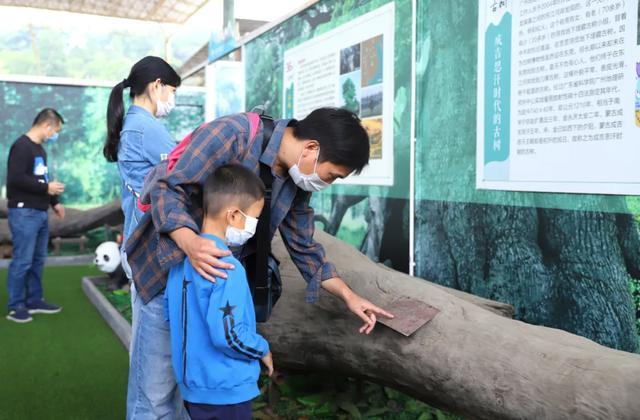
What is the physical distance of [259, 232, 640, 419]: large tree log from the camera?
1.72 metres

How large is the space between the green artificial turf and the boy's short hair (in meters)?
1.97

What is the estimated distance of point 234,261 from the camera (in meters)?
1.76

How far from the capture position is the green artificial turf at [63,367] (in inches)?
132

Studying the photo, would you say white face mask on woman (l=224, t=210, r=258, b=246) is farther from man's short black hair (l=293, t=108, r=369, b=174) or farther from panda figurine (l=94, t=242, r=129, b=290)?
panda figurine (l=94, t=242, r=129, b=290)

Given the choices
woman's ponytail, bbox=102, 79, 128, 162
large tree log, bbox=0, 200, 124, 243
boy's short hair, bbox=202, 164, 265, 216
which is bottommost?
large tree log, bbox=0, 200, 124, 243

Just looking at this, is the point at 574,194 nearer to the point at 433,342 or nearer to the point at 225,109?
the point at 433,342

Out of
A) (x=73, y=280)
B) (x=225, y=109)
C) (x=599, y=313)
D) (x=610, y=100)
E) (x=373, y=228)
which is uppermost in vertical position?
(x=225, y=109)

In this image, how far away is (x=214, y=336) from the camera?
67.0 inches

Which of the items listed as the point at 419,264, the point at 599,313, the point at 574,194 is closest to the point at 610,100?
the point at 574,194

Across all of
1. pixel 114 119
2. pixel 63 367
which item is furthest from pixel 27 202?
pixel 114 119

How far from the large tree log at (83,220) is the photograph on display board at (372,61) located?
5835mm

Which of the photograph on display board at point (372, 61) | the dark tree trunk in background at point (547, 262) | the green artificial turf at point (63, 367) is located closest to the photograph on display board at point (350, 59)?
the photograph on display board at point (372, 61)

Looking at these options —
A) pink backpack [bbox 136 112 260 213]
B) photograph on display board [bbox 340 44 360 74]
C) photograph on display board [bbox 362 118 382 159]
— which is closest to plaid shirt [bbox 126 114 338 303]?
pink backpack [bbox 136 112 260 213]

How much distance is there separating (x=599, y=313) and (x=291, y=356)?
4.70 ft
